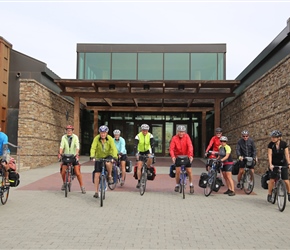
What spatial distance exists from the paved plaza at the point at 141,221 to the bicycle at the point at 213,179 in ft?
0.72

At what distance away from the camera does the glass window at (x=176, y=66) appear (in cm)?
2458

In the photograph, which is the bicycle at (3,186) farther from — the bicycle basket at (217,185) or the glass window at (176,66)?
the glass window at (176,66)

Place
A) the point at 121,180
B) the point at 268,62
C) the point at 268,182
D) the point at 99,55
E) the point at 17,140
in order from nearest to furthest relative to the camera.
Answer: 1. the point at 268,182
2. the point at 121,180
3. the point at 268,62
4. the point at 17,140
5. the point at 99,55

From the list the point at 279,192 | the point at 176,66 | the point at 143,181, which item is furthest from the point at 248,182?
the point at 176,66

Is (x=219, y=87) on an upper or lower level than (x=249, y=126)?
upper

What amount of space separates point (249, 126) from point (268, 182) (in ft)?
25.5

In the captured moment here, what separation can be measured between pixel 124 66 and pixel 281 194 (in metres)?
18.8

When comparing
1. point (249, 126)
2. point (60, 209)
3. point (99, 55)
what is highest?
point (99, 55)

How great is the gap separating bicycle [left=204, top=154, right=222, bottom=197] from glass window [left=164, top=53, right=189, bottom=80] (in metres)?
15.4

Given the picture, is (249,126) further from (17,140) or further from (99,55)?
(99,55)

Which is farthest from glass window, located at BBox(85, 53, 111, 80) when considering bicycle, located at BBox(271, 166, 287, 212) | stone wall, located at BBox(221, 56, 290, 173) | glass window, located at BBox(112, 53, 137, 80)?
bicycle, located at BBox(271, 166, 287, 212)

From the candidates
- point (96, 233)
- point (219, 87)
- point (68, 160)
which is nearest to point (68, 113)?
point (219, 87)

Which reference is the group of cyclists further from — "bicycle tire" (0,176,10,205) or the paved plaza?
Result: "bicycle tire" (0,176,10,205)

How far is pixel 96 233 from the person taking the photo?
218 inches
